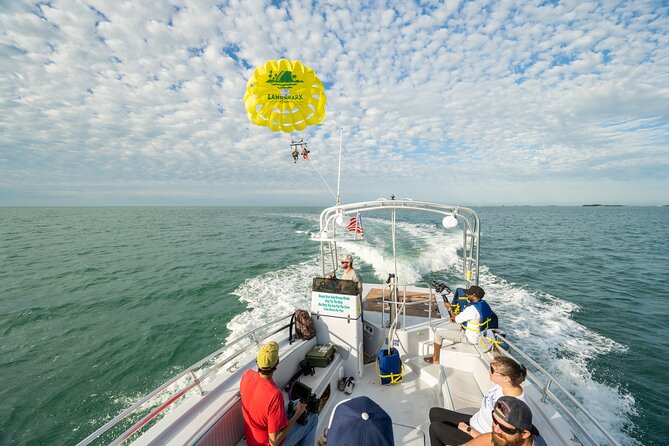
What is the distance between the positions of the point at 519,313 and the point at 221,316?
40.7ft

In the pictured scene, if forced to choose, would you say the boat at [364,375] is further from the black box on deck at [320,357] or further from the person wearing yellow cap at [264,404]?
the person wearing yellow cap at [264,404]

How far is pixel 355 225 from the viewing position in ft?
20.2

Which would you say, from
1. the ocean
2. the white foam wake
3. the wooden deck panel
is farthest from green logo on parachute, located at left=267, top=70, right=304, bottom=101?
the ocean

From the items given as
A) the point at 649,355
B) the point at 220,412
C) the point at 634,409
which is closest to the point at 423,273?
the point at 649,355

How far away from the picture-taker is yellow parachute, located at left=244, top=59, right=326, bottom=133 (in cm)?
677

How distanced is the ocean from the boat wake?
0.05 meters

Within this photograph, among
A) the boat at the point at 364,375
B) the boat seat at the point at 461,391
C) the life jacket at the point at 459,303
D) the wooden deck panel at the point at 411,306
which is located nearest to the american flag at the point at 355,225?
the boat at the point at 364,375

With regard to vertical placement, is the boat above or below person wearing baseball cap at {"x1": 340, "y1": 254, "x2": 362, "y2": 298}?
below

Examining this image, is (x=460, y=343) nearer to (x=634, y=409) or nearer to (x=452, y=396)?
(x=452, y=396)

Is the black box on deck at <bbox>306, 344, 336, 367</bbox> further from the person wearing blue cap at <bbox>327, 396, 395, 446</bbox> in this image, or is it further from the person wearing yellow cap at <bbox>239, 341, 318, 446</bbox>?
the person wearing blue cap at <bbox>327, 396, 395, 446</bbox>

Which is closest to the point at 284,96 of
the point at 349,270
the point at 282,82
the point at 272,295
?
the point at 282,82

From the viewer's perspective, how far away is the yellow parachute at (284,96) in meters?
6.77

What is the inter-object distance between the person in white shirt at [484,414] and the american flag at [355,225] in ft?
11.3

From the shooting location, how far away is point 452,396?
165 inches
